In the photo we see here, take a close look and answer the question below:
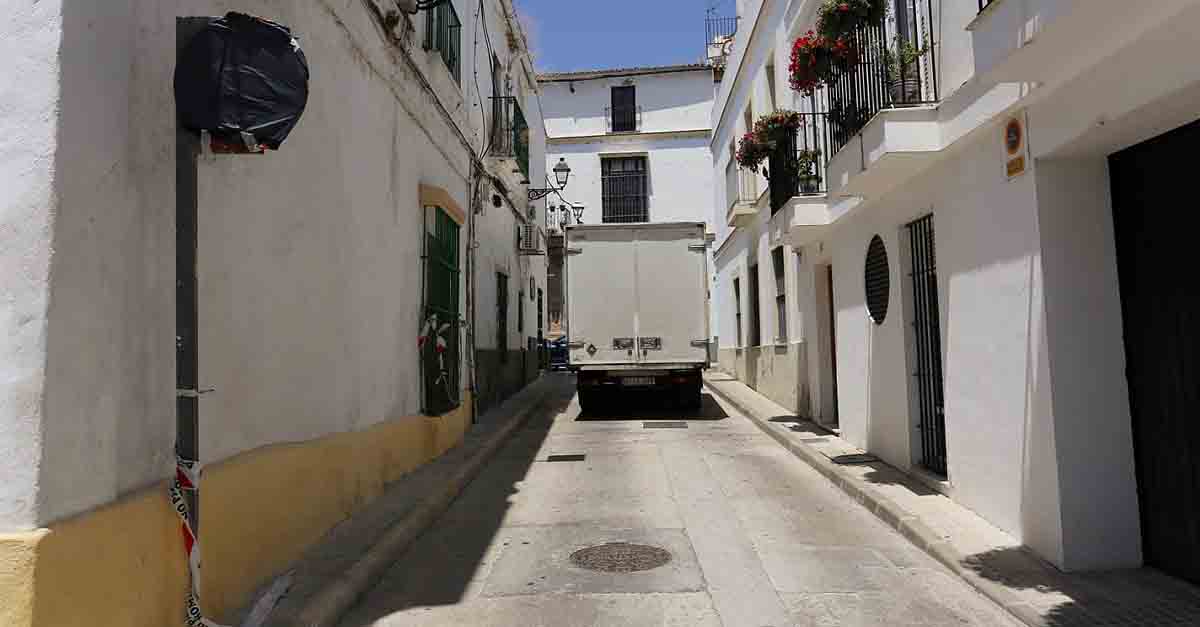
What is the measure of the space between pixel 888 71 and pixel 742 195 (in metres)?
8.25

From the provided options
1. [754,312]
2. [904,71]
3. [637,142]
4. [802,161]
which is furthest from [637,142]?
[904,71]

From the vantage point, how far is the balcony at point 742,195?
46.8 feet

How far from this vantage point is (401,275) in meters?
7.38

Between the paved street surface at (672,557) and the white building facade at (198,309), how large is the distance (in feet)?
3.00

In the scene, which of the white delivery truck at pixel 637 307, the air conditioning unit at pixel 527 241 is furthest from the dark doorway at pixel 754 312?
the air conditioning unit at pixel 527 241

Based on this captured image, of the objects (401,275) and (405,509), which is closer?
(405,509)

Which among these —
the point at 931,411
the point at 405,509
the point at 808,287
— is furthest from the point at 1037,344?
the point at 808,287

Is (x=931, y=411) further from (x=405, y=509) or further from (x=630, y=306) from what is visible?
(x=630, y=306)

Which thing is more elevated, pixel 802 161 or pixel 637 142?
pixel 637 142

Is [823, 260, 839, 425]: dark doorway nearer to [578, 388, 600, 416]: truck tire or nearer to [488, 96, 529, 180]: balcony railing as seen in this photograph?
[578, 388, 600, 416]: truck tire

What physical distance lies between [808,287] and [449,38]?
5721mm

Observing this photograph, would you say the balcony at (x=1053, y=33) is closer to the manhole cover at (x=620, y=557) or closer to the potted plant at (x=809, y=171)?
the manhole cover at (x=620, y=557)

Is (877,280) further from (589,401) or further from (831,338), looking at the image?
(589,401)

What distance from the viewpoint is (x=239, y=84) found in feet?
10.8
